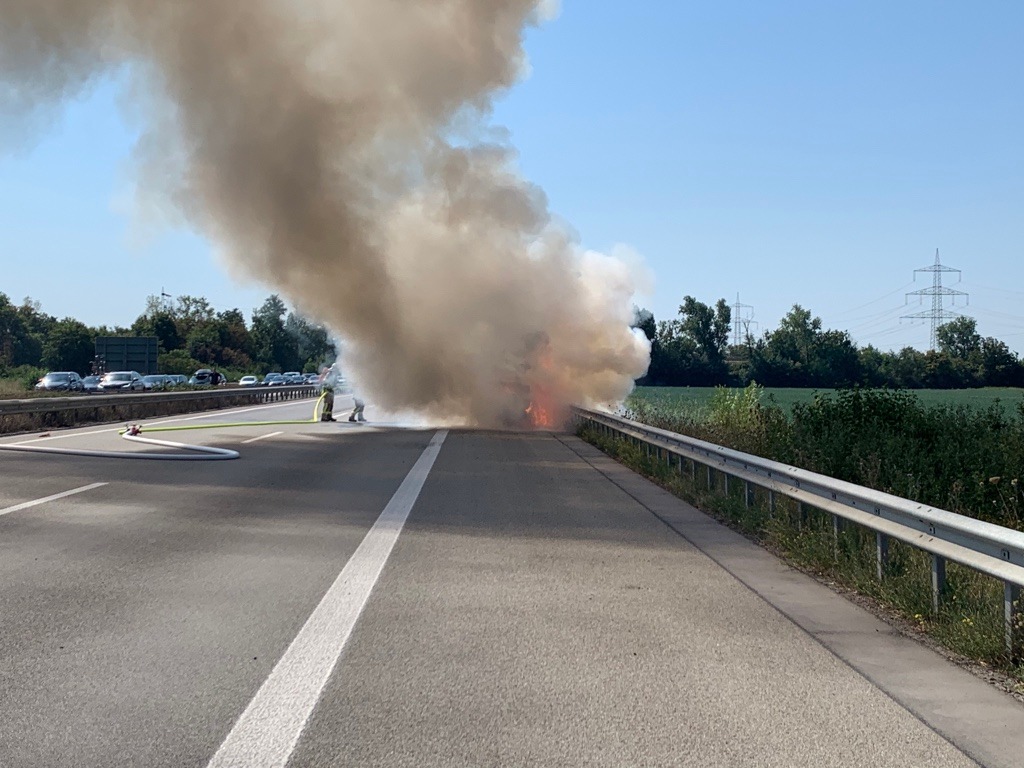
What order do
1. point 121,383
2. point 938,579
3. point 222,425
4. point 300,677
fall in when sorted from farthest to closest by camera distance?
point 121,383 < point 222,425 < point 938,579 < point 300,677

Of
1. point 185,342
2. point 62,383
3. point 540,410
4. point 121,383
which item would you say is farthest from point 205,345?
point 540,410

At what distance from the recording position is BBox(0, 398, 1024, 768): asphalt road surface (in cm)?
438

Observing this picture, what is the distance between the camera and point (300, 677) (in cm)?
524

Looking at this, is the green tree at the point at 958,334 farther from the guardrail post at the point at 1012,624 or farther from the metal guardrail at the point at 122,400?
the guardrail post at the point at 1012,624

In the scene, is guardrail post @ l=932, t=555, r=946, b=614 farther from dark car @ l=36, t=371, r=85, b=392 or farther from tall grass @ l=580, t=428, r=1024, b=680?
dark car @ l=36, t=371, r=85, b=392

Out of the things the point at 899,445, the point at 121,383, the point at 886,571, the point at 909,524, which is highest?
the point at 121,383

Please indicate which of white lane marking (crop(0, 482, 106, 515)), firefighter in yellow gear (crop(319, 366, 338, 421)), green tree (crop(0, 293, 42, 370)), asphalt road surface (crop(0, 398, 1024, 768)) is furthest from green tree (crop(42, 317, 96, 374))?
asphalt road surface (crop(0, 398, 1024, 768))

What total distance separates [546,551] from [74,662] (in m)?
4.53

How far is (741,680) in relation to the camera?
Result: 5363 mm

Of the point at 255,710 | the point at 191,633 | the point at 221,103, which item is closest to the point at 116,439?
the point at 221,103

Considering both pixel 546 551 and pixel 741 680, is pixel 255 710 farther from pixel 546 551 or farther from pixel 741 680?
pixel 546 551

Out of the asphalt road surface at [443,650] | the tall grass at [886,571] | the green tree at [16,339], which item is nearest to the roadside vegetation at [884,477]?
the tall grass at [886,571]

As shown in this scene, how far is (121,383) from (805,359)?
232 ft

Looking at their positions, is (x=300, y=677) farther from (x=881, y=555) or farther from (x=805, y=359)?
(x=805, y=359)
